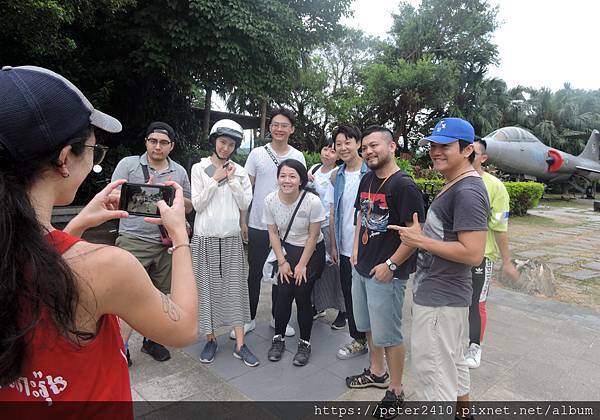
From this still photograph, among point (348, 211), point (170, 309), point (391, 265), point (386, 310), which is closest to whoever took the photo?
point (170, 309)

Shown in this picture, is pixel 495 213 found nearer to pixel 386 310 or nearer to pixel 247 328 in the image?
pixel 386 310

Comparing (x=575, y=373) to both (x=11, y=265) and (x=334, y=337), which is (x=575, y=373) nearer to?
(x=334, y=337)

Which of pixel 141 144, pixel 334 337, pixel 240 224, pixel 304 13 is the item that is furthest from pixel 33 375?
pixel 304 13

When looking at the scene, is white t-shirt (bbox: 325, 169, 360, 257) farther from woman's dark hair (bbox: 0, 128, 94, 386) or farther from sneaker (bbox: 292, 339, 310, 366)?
woman's dark hair (bbox: 0, 128, 94, 386)

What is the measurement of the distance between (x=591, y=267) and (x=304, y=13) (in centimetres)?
830

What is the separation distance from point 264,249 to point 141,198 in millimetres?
2035

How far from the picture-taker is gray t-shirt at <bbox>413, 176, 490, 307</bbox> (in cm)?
197

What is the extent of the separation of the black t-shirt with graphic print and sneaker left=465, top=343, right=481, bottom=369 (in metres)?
1.18

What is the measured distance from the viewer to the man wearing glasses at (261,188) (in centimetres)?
365

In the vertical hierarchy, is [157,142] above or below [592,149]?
above

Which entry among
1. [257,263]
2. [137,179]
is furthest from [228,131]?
[257,263]

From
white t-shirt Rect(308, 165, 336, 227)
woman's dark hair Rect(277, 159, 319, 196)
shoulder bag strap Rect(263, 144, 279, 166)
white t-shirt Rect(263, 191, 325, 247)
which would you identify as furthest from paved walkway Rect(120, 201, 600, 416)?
shoulder bag strap Rect(263, 144, 279, 166)

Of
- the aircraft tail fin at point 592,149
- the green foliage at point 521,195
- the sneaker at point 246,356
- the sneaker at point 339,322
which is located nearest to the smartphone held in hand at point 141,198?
the sneaker at point 246,356

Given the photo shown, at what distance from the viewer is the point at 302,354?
314cm
